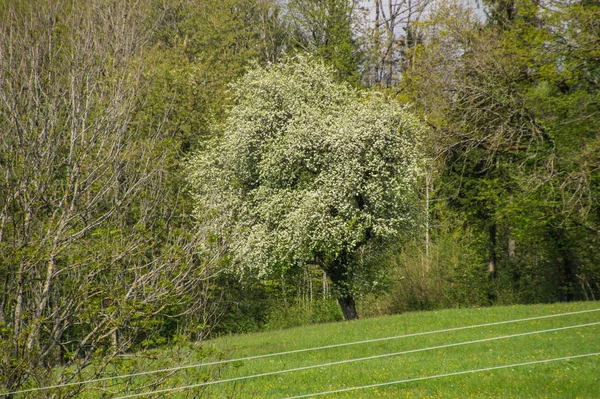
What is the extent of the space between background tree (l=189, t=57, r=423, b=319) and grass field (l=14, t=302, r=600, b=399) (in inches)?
154

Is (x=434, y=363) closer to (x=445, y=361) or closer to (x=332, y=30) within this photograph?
(x=445, y=361)

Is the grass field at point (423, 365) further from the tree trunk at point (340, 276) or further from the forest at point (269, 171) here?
the tree trunk at point (340, 276)

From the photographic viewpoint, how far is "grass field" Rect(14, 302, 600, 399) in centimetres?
1037

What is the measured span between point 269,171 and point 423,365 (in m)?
10.7

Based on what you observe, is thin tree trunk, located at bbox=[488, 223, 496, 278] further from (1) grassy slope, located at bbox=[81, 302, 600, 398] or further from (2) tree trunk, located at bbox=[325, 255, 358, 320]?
(1) grassy slope, located at bbox=[81, 302, 600, 398]

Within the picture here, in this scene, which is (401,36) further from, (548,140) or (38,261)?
(38,261)

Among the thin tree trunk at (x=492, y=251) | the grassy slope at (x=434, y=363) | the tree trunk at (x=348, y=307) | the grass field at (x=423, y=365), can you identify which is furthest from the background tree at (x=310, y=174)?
the thin tree trunk at (x=492, y=251)

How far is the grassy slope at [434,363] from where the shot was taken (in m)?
11.5

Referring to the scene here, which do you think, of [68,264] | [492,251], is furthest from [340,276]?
[68,264]

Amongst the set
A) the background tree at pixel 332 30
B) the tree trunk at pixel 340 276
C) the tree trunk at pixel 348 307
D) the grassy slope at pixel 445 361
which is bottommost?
the grassy slope at pixel 445 361

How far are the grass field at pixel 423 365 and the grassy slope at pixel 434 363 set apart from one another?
17mm

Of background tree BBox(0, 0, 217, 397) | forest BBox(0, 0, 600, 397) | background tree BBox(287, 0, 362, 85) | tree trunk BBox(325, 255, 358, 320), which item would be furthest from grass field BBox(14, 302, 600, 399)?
background tree BBox(287, 0, 362, 85)

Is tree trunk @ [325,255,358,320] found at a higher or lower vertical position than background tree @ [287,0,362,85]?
lower

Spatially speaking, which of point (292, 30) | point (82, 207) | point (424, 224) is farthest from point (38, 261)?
point (292, 30)
